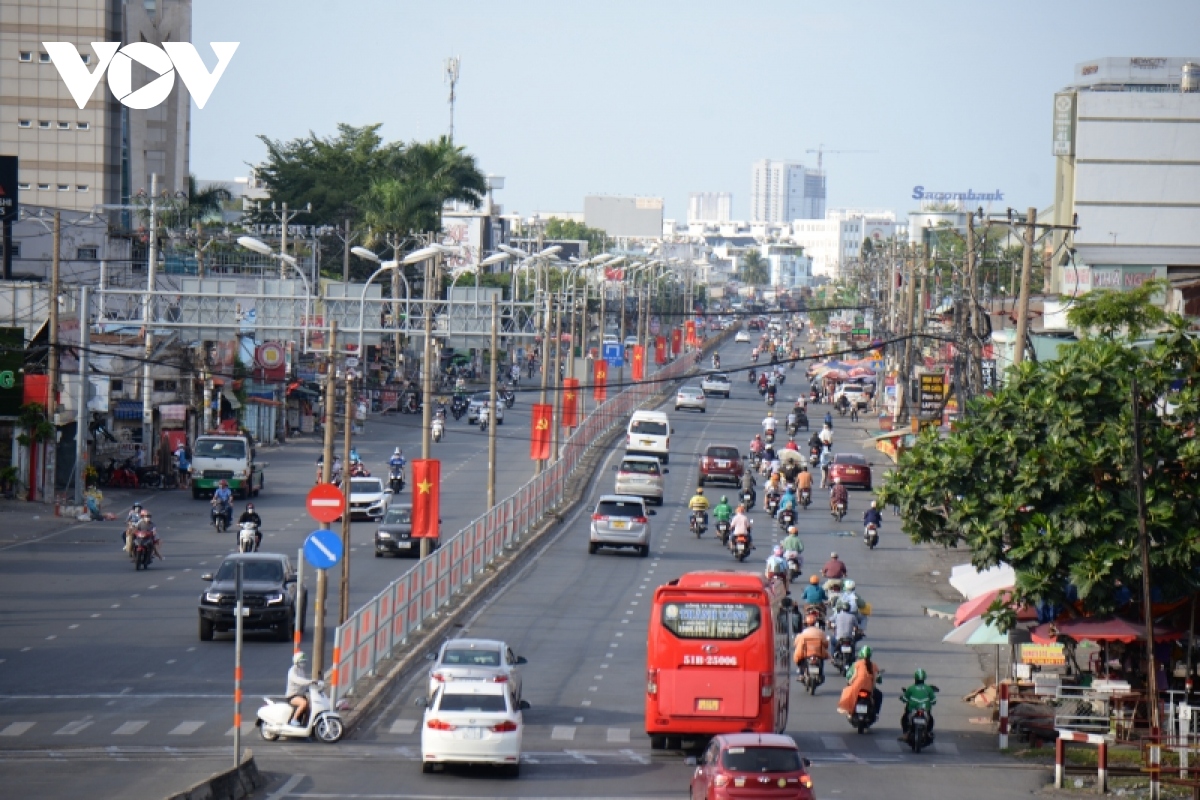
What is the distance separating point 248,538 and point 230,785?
→ 23384 mm

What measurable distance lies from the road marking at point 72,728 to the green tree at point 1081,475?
44.4 ft

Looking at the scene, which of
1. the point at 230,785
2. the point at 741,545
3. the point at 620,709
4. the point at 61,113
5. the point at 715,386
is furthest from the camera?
the point at 715,386

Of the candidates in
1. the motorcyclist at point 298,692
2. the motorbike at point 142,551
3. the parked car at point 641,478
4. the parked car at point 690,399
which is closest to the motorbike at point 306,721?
the motorcyclist at point 298,692

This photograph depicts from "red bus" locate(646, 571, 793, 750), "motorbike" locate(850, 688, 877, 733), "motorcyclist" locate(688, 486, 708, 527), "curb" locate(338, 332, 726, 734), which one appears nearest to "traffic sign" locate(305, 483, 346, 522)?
"curb" locate(338, 332, 726, 734)

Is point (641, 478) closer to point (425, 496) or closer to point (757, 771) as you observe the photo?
point (425, 496)

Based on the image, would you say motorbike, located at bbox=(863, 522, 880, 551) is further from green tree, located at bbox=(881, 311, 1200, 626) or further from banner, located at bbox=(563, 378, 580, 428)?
green tree, located at bbox=(881, 311, 1200, 626)

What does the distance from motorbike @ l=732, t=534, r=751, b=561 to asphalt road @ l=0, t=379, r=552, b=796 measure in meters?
8.73

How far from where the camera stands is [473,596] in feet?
127

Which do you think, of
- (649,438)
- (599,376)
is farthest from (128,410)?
(599,376)

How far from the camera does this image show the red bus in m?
24.1

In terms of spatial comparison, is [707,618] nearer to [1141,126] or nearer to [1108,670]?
[1108,670]

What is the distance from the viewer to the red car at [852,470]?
63.4 m

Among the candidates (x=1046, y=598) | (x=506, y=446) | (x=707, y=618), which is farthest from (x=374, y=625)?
(x=506, y=446)

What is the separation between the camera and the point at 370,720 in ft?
88.7
